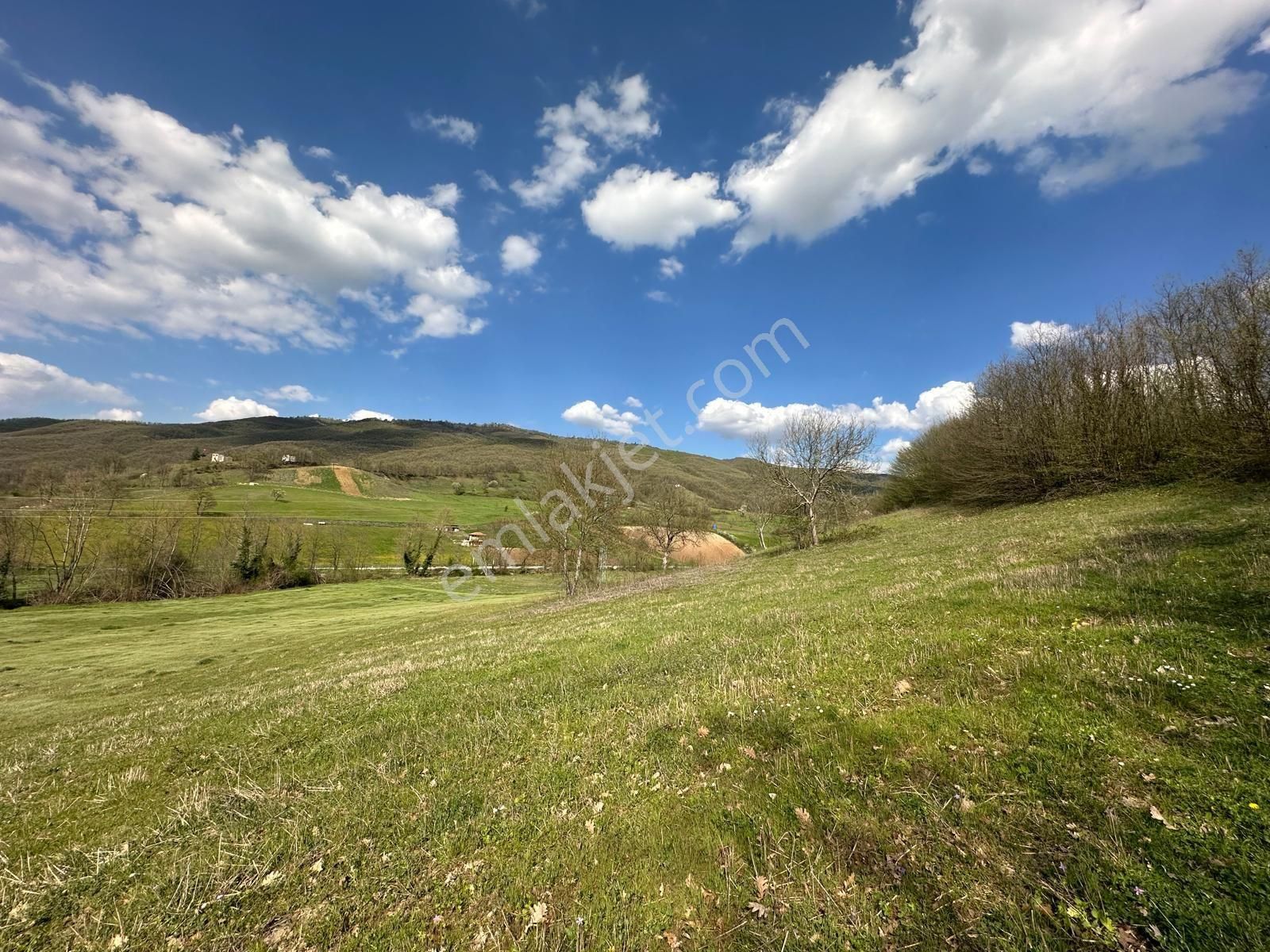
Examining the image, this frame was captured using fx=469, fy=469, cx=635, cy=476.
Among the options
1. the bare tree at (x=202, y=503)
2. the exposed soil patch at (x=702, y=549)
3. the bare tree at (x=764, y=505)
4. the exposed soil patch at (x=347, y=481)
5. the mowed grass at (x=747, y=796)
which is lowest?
the exposed soil patch at (x=702, y=549)

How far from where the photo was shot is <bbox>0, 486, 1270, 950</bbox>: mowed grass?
3633 mm

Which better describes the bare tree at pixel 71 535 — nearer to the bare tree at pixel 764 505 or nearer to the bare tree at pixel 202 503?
the bare tree at pixel 202 503

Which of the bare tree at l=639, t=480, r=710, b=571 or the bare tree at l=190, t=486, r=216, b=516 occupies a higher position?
the bare tree at l=190, t=486, r=216, b=516

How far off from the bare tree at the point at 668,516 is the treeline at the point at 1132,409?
32.2m

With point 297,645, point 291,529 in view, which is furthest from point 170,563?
point 297,645

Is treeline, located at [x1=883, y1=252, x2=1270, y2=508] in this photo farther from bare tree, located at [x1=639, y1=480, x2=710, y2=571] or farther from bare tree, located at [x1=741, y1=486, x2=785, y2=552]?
bare tree, located at [x1=639, y1=480, x2=710, y2=571]

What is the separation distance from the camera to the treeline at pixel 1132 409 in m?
24.6

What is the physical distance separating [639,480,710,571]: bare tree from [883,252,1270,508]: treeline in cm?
3216

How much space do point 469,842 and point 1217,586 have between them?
12759mm

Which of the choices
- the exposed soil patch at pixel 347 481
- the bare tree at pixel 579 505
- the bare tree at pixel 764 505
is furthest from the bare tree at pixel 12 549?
the bare tree at pixel 764 505

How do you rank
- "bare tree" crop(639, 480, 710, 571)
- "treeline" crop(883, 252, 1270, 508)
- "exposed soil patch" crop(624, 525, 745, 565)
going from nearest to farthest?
1. "treeline" crop(883, 252, 1270, 508)
2. "bare tree" crop(639, 480, 710, 571)
3. "exposed soil patch" crop(624, 525, 745, 565)

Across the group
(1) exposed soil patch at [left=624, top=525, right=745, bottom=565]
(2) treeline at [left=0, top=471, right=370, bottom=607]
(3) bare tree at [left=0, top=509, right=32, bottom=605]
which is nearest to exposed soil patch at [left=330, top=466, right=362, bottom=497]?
(2) treeline at [left=0, top=471, right=370, bottom=607]

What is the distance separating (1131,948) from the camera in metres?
2.98

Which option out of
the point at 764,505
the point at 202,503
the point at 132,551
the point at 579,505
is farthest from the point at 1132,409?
the point at 202,503
